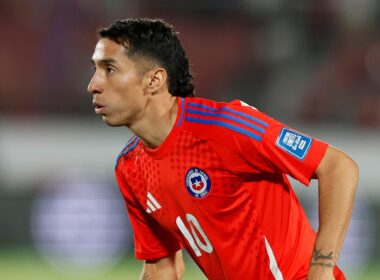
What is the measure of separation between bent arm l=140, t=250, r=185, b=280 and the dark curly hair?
1.00 metres

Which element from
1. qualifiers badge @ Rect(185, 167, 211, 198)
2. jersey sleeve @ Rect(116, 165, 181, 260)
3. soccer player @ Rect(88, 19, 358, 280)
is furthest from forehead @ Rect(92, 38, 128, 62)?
jersey sleeve @ Rect(116, 165, 181, 260)

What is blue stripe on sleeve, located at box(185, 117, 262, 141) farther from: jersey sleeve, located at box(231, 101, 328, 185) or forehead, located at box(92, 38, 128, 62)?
forehead, located at box(92, 38, 128, 62)

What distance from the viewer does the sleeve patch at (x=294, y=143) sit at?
178 inches

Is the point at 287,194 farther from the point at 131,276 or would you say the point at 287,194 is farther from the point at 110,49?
the point at 131,276

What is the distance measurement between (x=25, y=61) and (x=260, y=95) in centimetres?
305

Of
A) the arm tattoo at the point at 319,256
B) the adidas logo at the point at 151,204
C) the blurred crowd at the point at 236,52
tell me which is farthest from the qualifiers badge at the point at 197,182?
the blurred crowd at the point at 236,52

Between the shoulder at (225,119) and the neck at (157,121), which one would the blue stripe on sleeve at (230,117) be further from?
the neck at (157,121)

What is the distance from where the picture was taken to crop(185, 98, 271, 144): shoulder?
4598 millimetres

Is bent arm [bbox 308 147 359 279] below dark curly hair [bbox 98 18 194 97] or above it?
below

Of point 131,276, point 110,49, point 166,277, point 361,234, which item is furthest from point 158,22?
point 361,234

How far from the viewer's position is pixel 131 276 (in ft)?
33.7

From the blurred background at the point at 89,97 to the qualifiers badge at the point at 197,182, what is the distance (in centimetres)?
623

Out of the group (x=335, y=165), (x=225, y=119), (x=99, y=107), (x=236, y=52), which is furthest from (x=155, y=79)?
(x=236, y=52)

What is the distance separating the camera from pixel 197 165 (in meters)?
4.83
